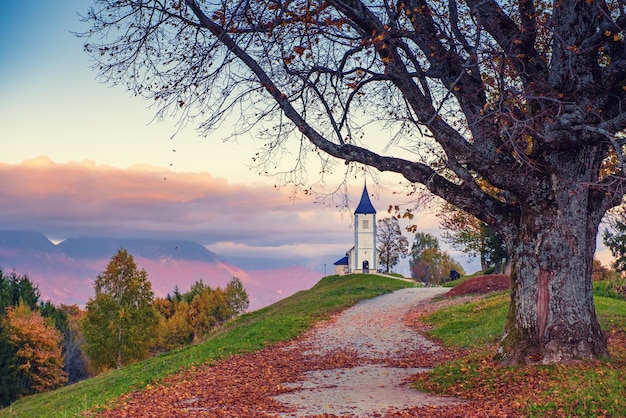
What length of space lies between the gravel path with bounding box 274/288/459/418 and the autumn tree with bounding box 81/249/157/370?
88.1 feet

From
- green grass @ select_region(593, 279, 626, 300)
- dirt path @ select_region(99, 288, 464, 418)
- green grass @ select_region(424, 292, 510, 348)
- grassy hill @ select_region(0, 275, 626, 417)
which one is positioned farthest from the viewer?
green grass @ select_region(593, 279, 626, 300)

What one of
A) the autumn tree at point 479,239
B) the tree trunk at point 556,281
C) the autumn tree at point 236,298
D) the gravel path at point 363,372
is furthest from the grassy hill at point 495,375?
the autumn tree at point 236,298

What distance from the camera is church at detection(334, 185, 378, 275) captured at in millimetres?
73938

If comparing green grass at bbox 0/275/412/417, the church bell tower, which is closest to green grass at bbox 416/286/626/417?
green grass at bbox 0/275/412/417

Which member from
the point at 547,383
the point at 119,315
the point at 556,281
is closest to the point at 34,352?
the point at 119,315

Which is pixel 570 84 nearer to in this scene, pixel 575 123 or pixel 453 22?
pixel 575 123

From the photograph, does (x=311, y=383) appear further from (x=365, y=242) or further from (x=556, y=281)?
(x=365, y=242)

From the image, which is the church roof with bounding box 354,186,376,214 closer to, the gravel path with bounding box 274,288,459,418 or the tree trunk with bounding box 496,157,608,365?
the gravel path with bounding box 274,288,459,418

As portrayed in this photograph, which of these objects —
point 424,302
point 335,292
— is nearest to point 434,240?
point 335,292

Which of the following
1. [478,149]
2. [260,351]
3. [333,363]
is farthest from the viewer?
[260,351]

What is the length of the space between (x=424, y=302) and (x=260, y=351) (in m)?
14.6

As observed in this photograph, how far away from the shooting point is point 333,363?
49.1 ft

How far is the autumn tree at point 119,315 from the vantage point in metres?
46.9

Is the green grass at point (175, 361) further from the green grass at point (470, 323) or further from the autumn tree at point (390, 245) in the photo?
the autumn tree at point (390, 245)
